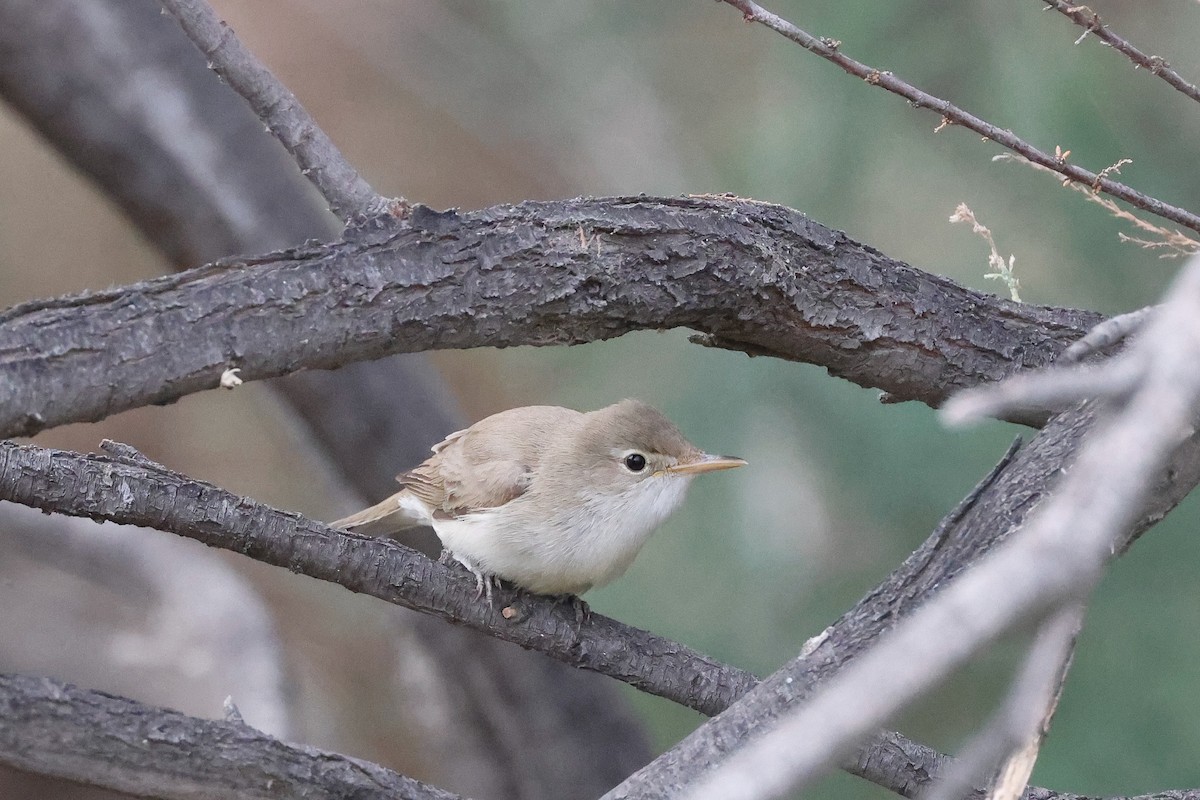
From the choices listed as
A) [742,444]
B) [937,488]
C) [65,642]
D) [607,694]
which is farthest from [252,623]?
[937,488]

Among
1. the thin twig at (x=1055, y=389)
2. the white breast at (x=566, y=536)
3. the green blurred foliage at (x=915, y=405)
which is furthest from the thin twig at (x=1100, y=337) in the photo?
the green blurred foliage at (x=915, y=405)

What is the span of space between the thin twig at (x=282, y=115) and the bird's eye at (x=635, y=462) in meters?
1.30

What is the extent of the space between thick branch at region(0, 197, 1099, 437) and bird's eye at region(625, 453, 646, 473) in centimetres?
68

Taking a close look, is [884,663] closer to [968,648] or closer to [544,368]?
[968,648]

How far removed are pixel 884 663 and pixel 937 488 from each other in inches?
165

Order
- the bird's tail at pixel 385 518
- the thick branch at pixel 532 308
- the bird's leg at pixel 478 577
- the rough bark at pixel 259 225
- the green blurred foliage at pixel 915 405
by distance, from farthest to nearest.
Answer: the rough bark at pixel 259 225 < the green blurred foliage at pixel 915 405 < the bird's tail at pixel 385 518 < the bird's leg at pixel 478 577 < the thick branch at pixel 532 308

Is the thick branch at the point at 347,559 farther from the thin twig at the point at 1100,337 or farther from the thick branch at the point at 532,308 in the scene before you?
the thin twig at the point at 1100,337

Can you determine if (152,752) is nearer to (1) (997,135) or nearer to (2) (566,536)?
(2) (566,536)

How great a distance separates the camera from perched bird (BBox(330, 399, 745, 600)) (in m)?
3.24

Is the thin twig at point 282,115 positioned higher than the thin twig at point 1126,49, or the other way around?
the thin twig at point 1126,49

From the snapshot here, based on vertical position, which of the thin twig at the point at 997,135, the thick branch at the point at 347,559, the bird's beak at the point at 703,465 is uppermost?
the thin twig at the point at 997,135

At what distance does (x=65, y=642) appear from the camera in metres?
6.03

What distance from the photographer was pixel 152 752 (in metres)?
2.16

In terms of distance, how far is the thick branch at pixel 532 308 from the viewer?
6.66 feet
